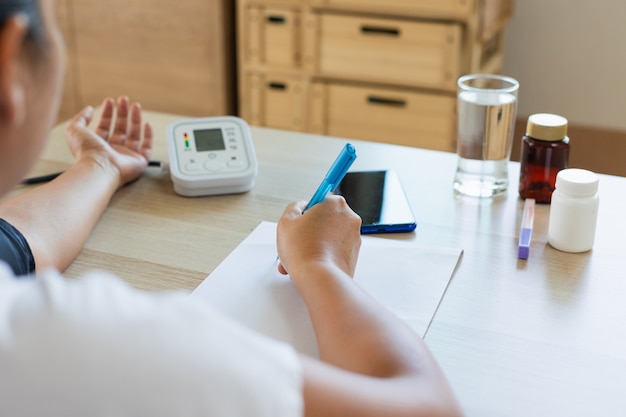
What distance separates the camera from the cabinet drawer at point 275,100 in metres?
2.84

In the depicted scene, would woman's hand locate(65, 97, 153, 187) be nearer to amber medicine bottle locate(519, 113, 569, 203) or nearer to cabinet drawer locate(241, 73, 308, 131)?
amber medicine bottle locate(519, 113, 569, 203)

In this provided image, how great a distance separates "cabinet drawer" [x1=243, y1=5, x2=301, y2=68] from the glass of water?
162 cm

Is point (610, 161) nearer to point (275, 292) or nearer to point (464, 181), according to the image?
point (464, 181)

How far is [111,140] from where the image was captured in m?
1.31

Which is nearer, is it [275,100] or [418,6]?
[418,6]

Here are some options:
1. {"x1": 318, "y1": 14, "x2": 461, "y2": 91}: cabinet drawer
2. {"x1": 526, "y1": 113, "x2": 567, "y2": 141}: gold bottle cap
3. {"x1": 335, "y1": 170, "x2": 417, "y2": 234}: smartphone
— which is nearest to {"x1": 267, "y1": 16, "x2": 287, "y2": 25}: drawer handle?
{"x1": 318, "y1": 14, "x2": 461, "y2": 91}: cabinet drawer

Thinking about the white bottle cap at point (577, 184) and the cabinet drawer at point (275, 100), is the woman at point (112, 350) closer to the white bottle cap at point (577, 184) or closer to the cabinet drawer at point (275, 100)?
the white bottle cap at point (577, 184)

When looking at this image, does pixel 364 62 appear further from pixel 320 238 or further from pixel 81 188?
pixel 320 238

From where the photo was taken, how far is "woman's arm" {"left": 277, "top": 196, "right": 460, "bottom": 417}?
60cm

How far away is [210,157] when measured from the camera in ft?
4.06

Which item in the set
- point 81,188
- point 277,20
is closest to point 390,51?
point 277,20

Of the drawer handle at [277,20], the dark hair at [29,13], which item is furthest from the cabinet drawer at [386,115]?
the dark hair at [29,13]

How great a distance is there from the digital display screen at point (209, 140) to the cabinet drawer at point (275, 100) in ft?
5.12

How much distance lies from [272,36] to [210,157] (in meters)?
1.65
